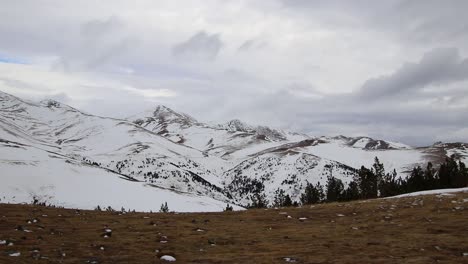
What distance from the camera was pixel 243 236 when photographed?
27203mm

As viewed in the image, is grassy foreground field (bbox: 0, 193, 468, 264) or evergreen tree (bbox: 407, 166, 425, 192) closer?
grassy foreground field (bbox: 0, 193, 468, 264)

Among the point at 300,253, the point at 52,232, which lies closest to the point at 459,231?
the point at 300,253

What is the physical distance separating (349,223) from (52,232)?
2065cm

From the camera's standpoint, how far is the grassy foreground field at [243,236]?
20125 mm

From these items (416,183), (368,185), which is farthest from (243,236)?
(416,183)

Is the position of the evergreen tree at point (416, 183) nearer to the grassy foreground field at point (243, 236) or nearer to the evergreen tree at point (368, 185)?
the evergreen tree at point (368, 185)

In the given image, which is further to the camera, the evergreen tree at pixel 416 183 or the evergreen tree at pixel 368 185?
the evergreen tree at pixel 368 185

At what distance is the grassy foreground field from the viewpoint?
66.0 ft

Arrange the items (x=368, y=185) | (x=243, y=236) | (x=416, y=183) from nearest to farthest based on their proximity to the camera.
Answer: (x=243, y=236)
(x=416, y=183)
(x=368, y=185)

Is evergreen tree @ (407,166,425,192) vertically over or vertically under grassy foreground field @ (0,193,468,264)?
over

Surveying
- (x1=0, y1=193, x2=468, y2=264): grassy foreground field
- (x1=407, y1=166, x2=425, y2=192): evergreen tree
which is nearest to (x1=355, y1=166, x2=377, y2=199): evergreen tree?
(x1=407, y1=166, x2=425, y2=192): evergreen tree

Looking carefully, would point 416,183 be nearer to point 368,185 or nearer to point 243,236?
point 368,185

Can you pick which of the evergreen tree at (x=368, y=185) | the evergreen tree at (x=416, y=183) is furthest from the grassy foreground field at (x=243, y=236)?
the evergreen tree at (x=368, y=185)

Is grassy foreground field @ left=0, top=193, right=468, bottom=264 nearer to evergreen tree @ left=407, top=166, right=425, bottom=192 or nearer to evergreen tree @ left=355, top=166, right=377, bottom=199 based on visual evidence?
evergreen tree @ left=407, top=166, right=425, bottom=192
